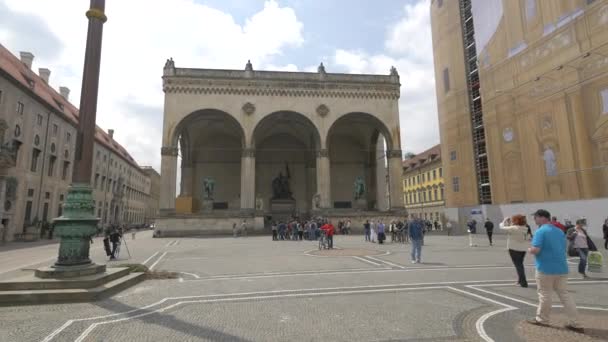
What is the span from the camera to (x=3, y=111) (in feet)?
87.2

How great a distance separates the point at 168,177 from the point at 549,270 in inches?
1291

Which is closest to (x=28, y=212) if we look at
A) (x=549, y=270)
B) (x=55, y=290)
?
(x=55, y=290)

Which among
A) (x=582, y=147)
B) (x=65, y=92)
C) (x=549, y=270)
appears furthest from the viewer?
(x=65, y=92)

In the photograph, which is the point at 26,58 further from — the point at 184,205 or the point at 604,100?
the point at 604,100

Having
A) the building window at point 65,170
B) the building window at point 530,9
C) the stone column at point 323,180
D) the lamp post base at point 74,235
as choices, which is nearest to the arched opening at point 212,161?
the stone column at point 323,180

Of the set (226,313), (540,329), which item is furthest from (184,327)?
(540,329)

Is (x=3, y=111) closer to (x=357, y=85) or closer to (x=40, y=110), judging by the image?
(x=40, y=110)

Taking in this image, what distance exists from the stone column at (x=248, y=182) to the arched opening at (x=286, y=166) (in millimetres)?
5590

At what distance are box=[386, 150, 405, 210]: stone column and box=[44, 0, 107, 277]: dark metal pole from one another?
3073 centimetres

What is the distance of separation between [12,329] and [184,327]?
2.51 metres

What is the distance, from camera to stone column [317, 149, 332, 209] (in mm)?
34094

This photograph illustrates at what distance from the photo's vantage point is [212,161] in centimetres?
4181

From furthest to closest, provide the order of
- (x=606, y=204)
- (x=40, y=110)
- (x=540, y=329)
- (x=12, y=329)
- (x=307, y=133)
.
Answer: (x=307, y=133), (x=40, y=110), (x=606, y=204), (x=12, y=329), (x=540, y=329)

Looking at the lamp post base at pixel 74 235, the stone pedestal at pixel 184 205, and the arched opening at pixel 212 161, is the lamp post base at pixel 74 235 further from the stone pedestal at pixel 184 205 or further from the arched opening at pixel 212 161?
the arched opening at pixel 212 161
